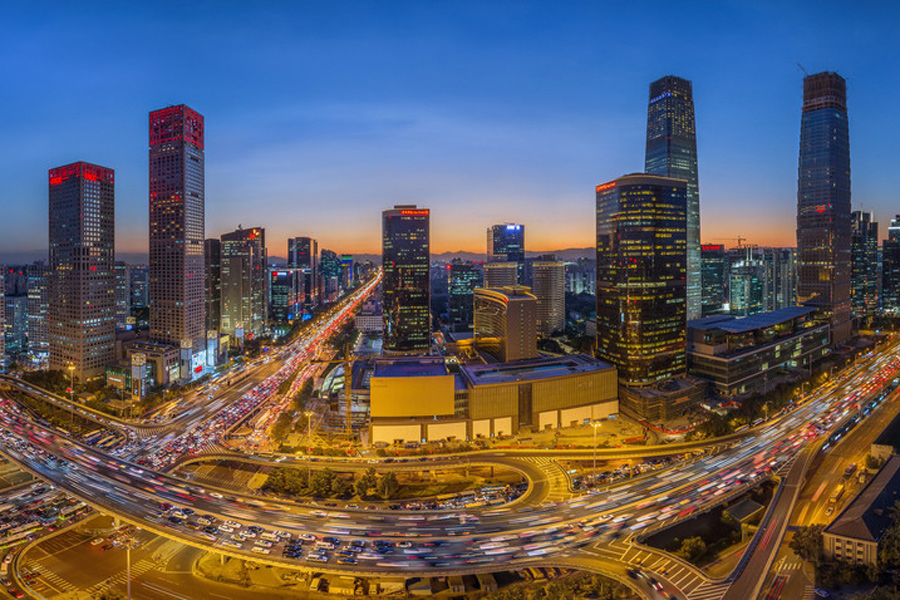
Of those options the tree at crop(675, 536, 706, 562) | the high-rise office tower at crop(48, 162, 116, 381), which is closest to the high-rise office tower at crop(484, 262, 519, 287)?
the high-rise office tower at crop(48, 162, 116, 381)

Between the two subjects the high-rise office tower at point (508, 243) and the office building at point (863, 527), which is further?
the high-rise office tower at point (508, 243)

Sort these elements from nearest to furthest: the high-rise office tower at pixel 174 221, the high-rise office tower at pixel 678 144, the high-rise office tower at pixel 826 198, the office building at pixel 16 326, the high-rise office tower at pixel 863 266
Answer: the high-rise office tower at pixel 174 221
the office building at pixel 16 326
the high-rise office tower at pixel 826 198
the high-rise office tower at pixel 678 144
the high-rise office tower at pixel 863 266

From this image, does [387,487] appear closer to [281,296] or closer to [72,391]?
[72,391]

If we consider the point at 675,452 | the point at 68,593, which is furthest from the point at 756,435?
the point at 68,593

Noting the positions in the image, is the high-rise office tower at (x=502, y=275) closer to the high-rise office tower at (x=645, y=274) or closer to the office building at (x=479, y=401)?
the high-rise office tower at (x=645, y=274)

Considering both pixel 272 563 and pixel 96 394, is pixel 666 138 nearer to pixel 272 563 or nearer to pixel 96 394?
pixel 272 563

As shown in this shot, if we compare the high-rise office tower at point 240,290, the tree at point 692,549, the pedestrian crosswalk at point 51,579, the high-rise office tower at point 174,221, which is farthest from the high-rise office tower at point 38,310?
the tree at point 692,549
